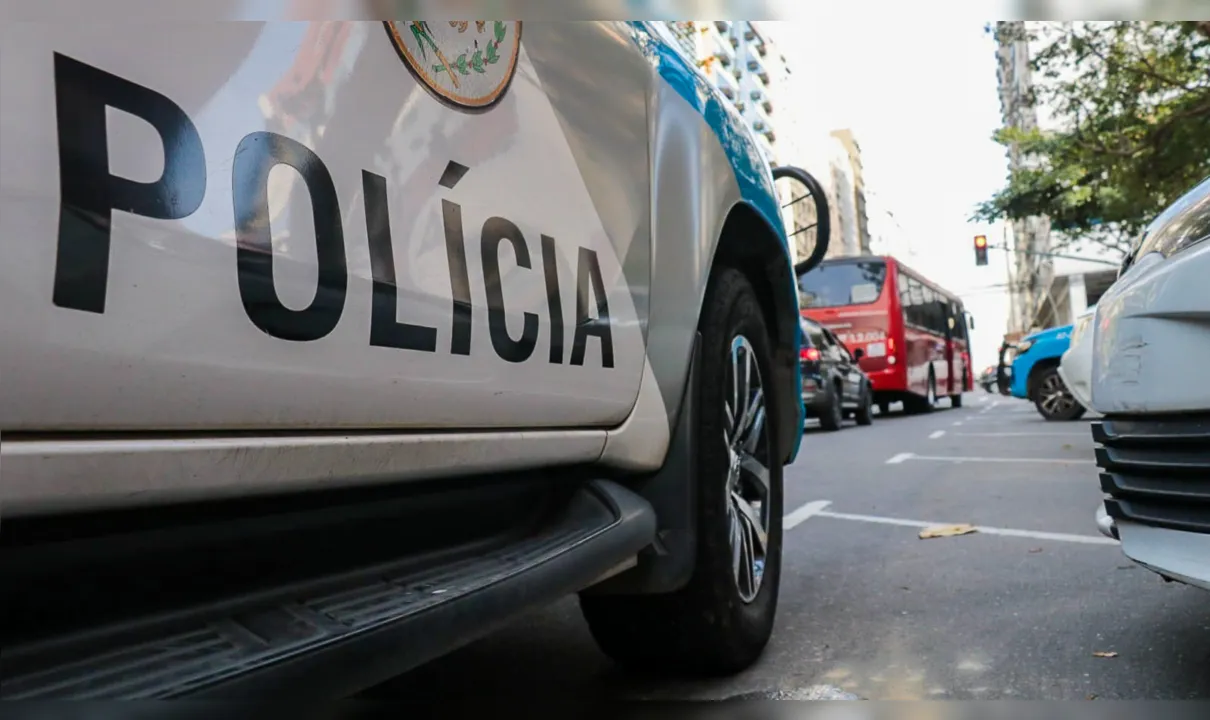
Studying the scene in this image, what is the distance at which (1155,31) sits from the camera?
10.6 m

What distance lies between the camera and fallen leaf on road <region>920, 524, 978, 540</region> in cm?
436

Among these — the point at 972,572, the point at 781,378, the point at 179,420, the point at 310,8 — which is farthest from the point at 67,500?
the point at 972,572

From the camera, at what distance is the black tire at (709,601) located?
7.14 feet

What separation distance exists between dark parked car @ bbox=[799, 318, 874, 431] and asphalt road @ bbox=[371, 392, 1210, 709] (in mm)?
6407

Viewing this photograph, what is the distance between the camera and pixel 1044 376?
39.9ft

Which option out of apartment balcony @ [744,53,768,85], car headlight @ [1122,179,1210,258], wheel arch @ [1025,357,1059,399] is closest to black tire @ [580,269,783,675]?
car headlight @ [1122,179,1210,258]

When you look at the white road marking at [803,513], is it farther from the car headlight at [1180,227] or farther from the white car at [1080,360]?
the car headlight at [1180,227]

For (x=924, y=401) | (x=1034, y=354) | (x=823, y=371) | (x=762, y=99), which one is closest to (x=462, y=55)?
(x=823, y=371)

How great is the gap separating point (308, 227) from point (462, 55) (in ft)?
1.56

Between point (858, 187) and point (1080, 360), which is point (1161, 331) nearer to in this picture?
point (1080, 360)

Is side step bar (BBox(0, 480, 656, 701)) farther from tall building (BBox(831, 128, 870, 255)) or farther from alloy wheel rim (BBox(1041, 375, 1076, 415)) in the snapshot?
tall building (BBox(831, 128, 870, 255))

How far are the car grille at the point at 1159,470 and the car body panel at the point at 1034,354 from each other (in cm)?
1047

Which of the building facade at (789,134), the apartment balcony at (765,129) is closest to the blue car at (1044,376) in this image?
the building facade at (789,134)

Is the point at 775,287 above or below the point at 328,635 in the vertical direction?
above
